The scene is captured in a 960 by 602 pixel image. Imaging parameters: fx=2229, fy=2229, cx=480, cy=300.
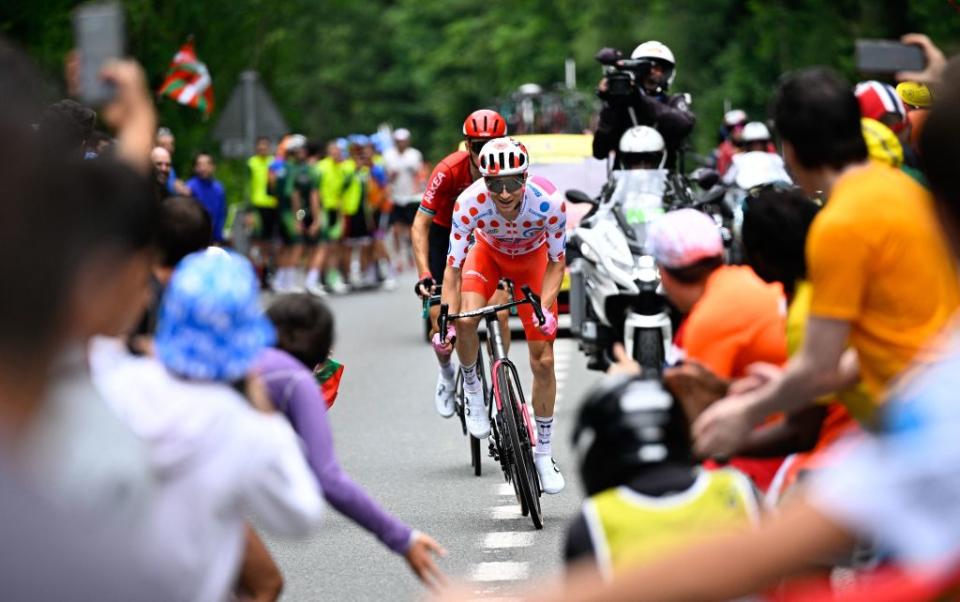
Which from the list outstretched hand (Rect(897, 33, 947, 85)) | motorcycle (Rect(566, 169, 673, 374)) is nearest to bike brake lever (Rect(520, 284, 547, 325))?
motorcycle (Rect(566, 169, 673, 374))

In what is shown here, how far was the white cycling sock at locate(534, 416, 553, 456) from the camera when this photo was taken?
1095 cm

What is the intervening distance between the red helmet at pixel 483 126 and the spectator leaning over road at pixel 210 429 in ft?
25.8

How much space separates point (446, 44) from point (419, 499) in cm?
7128

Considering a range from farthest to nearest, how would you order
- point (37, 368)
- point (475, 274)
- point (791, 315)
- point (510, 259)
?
point (510, 259) → point (475, 274) → point (791, 315) → point (37, 368)

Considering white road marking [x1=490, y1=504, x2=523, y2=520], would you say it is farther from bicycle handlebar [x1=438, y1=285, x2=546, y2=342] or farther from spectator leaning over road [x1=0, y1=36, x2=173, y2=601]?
spectator leaning over road [x1=0, y1=36, x2=173, y2=601]

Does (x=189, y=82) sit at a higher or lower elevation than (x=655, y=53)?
lower

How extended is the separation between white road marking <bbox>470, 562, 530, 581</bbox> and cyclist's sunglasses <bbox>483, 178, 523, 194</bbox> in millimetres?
2391

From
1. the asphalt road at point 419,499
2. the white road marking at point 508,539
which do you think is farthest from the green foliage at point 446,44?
the white road marking at point 508,539

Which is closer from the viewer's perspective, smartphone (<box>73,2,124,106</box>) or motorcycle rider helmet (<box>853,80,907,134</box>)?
smartphone (<box>73,2,124,106</box>)

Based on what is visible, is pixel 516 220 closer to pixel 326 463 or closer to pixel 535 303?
pixel 535 303

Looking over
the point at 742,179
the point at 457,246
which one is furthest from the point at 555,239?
the point at 742,179

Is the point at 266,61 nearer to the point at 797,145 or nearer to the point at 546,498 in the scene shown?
the point at 546,498

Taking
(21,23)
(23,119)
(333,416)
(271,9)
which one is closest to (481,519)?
(333,416)

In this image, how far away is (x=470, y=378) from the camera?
1176 centimetres
